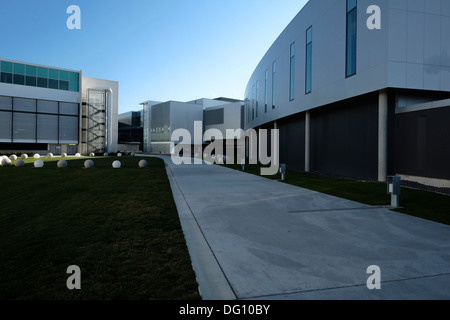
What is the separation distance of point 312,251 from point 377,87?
13.2 metres

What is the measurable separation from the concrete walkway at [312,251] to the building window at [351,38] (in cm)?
1170

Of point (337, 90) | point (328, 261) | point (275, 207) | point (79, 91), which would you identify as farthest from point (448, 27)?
point (79, 91)

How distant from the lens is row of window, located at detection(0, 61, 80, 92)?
1987 inches

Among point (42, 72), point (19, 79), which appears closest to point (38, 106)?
point (19, 79)

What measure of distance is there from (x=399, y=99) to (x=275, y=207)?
11826 millimetres

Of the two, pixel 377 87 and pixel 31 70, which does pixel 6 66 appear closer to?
pixel 31 70

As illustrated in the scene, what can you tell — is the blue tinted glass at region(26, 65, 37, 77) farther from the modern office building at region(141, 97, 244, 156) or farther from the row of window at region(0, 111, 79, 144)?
the modern office building at region(141, 97, 244, 156)

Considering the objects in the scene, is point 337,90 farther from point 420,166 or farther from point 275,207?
point 275,207

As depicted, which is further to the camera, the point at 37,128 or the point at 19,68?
the point at 37,128

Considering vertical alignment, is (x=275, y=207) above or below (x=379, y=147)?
below

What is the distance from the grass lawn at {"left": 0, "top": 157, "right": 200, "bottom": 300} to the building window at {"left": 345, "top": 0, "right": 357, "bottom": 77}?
47.7 ft

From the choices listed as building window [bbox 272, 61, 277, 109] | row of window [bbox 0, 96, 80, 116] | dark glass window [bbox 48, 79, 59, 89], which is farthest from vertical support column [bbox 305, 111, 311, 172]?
dark glass window [bbox 48, 79, 59, 89]

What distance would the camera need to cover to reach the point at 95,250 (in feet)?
15.6

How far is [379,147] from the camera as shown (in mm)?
15641
